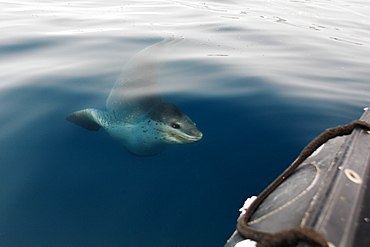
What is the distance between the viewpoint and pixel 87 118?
446 cm

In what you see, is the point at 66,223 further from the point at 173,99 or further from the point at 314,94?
the point at 314,94

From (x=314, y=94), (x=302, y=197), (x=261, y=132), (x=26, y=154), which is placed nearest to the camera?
(x=302, y=197)

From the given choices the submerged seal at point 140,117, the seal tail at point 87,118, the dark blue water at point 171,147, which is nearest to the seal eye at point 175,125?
the submerged seal at point 140,117

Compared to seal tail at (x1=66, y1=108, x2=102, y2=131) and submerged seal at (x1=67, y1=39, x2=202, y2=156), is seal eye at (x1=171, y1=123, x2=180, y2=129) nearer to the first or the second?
submerged seal at (x1=67, y1=39, x2=202, y2=156)

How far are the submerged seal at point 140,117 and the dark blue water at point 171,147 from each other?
16 centimetres

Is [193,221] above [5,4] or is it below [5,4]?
below

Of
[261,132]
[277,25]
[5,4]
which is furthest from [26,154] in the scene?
[5,4]

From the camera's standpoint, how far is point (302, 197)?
193cm

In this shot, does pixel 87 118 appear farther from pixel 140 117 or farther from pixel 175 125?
pixel 175 125

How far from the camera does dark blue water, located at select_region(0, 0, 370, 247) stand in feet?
9.75

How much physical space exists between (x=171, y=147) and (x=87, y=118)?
130cm

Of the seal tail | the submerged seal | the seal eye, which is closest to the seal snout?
the submerged seal

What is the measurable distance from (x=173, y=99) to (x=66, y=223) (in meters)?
2.65

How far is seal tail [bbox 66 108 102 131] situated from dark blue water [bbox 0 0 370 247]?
0.11 meters
